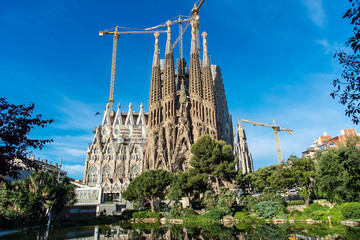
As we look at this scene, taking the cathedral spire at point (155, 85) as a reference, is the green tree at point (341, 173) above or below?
below

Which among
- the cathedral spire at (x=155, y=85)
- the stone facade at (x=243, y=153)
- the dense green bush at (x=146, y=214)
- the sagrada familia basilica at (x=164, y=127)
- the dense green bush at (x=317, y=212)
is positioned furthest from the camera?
the stone facade at (x=243, y=153)

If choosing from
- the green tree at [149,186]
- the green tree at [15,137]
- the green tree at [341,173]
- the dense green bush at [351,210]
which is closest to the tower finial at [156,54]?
the green tree at [149,186]

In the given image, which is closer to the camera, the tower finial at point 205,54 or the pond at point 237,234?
the pond at point 237,234

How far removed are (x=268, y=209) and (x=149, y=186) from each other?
668 inches

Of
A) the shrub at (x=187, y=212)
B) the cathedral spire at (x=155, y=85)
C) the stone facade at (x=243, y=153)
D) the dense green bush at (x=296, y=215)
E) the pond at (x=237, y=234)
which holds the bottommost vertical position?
the pond at (x=237, y=234)

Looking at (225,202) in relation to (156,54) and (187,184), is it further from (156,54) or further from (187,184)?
(156,54)

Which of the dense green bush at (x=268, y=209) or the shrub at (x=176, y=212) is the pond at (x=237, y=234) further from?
the shrub at (x=176, y=212)

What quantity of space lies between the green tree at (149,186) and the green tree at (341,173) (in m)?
21.5

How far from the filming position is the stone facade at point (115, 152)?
73.1 metres

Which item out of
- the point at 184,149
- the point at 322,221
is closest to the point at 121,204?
the point at 184,149

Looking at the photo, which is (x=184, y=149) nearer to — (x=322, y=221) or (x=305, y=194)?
(x=305, y=194)

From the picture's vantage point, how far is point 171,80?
70375 mm

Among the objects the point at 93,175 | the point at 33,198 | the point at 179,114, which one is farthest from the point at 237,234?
the point at 93,175

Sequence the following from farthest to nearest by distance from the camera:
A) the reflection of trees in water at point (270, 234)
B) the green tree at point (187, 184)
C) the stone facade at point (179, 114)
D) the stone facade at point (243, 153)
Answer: the stone facade at point (243, 153) < the stone facade at point (179, 114) < the green tree at point (187, 184) < the reflection of trees in water at point (270, 234)
